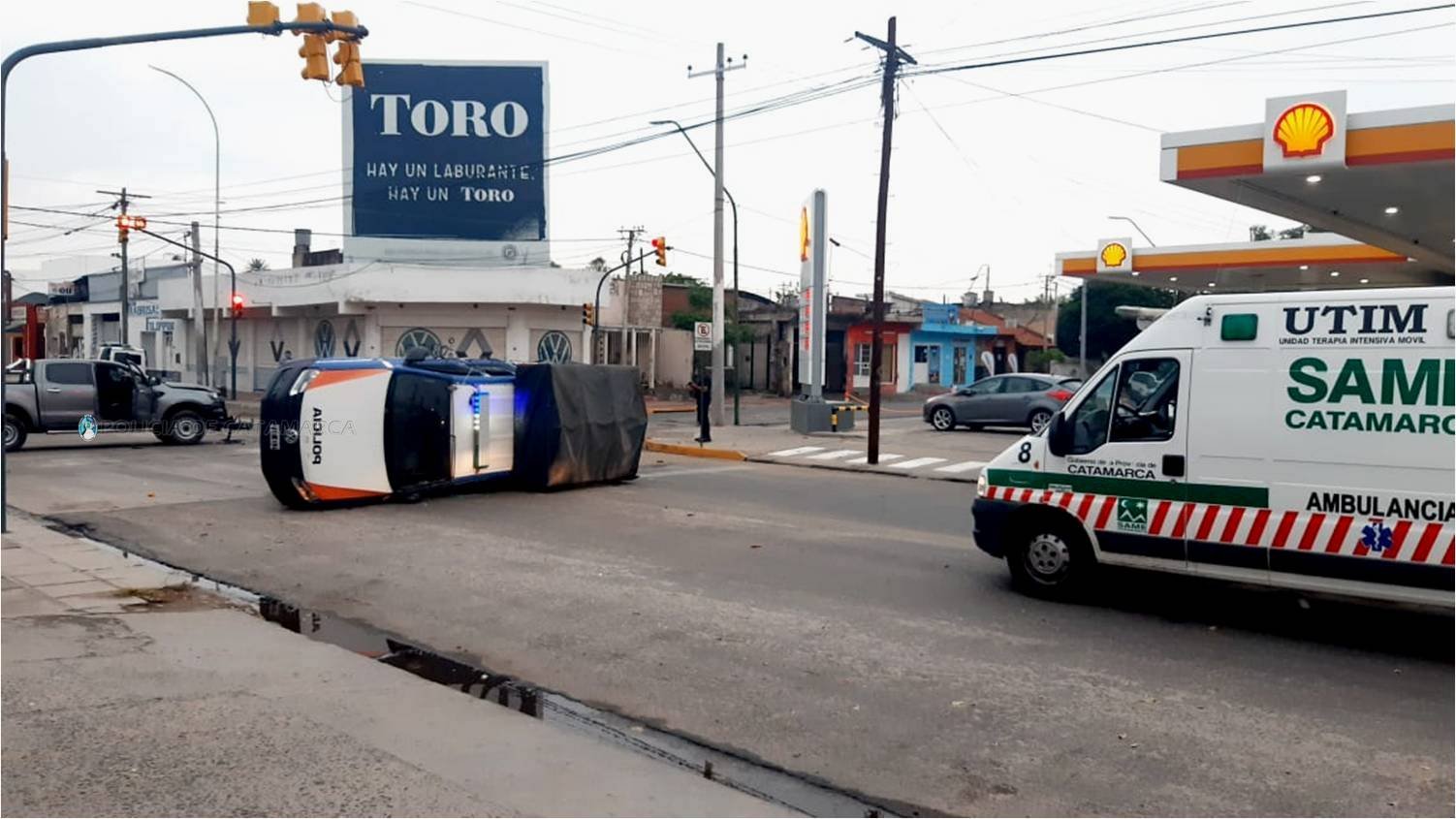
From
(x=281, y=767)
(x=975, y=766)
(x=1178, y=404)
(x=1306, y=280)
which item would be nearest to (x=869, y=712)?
(x=975, y=766)

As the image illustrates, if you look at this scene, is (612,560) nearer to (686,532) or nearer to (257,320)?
(686,532)

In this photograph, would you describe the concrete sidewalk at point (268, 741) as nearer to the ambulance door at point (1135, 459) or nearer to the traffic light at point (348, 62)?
the ambulance door at point (1135, 459)

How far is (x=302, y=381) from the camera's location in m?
13.8

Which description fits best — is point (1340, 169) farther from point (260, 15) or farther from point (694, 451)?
point (694, 451)

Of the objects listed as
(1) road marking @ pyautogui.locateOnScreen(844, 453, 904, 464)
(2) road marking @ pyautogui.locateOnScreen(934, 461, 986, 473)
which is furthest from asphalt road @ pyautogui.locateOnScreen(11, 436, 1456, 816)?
(1) road marking @ pyautogui.locateOnScreen(844, 453, 904, 464)

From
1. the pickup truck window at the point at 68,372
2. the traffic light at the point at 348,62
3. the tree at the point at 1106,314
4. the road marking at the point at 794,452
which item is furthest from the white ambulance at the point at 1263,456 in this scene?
the tree at the point at 1106,314

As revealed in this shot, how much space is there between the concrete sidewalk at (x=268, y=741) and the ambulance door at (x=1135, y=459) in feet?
15.3

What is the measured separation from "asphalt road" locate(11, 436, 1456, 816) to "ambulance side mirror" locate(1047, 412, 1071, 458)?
1240 mm

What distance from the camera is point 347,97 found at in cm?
4031

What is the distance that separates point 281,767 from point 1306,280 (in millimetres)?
29898

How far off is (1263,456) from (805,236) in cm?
2217

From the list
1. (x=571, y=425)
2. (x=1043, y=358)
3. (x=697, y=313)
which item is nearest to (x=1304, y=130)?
(x=571, y=425)

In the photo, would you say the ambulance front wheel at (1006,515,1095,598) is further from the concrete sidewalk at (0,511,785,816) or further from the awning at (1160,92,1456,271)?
the awning at (1160,92,1456,271)

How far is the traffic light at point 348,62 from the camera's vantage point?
13.5m
